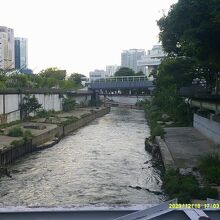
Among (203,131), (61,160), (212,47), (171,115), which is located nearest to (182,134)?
(203,131)

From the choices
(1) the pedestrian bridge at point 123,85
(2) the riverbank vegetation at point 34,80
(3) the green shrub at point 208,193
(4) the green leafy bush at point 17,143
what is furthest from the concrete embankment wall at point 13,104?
(1) the pedestrian bridge at point 123,85

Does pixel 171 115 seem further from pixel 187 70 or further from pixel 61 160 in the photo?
pixel 61 160

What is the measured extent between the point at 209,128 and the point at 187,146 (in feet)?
12.7

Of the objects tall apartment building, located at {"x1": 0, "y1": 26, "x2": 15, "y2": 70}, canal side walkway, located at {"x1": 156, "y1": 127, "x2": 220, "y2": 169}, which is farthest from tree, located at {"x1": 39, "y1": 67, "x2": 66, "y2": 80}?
canal side walkway, located at {"x1": 156, "y1": 127, "x2": 220, "y2": 169}

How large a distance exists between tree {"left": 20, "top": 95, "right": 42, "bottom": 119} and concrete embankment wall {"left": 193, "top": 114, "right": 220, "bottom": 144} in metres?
20.9

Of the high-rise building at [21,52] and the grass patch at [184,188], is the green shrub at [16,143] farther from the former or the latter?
the high-rise building at [21,52]

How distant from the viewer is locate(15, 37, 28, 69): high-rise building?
133250mm

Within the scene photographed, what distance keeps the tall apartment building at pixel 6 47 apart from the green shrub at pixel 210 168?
84.0 metres

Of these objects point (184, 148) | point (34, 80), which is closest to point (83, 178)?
point (184, 148)

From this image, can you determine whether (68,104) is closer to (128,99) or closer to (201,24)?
(128,99)

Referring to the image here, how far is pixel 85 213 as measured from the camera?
6.12m

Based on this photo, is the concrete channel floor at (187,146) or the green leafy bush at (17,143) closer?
the concrete channel floor at (187,146)

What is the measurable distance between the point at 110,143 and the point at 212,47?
60.3 ft

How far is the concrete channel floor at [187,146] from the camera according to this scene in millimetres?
21922
